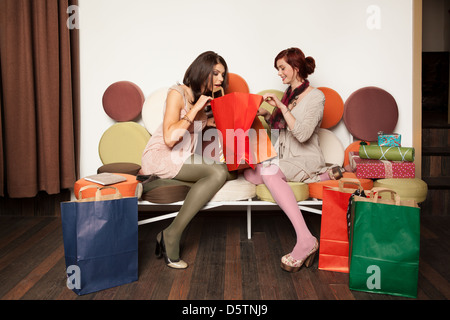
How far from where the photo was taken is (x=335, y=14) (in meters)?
2.89

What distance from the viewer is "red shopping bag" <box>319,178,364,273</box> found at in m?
1.94

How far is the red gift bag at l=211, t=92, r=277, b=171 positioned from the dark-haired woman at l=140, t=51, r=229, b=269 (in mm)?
83

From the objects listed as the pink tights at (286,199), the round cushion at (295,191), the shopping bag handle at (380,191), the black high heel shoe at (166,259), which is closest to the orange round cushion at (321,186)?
the round cushion at (295,191)

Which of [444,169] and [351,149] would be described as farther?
[444,169]

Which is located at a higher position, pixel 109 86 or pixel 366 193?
pixel 109 86

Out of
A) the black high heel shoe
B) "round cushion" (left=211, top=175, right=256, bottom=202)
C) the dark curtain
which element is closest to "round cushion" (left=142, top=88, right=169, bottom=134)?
the dark curtain

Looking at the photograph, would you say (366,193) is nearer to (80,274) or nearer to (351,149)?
(351,149)

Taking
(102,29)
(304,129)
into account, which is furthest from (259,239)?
(102,29)

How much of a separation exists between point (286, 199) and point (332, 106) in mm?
993

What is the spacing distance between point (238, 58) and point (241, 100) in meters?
0.91

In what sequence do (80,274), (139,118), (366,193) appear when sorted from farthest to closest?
(139,118) < (366,193) < (80,274)

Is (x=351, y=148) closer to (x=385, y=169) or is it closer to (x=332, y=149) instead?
(x=332, y=149)

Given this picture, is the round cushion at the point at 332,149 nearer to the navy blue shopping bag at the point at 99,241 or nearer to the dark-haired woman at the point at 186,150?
the dark-haired woman at the point at 186,150

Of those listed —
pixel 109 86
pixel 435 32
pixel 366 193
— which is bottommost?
pixel 366 193
